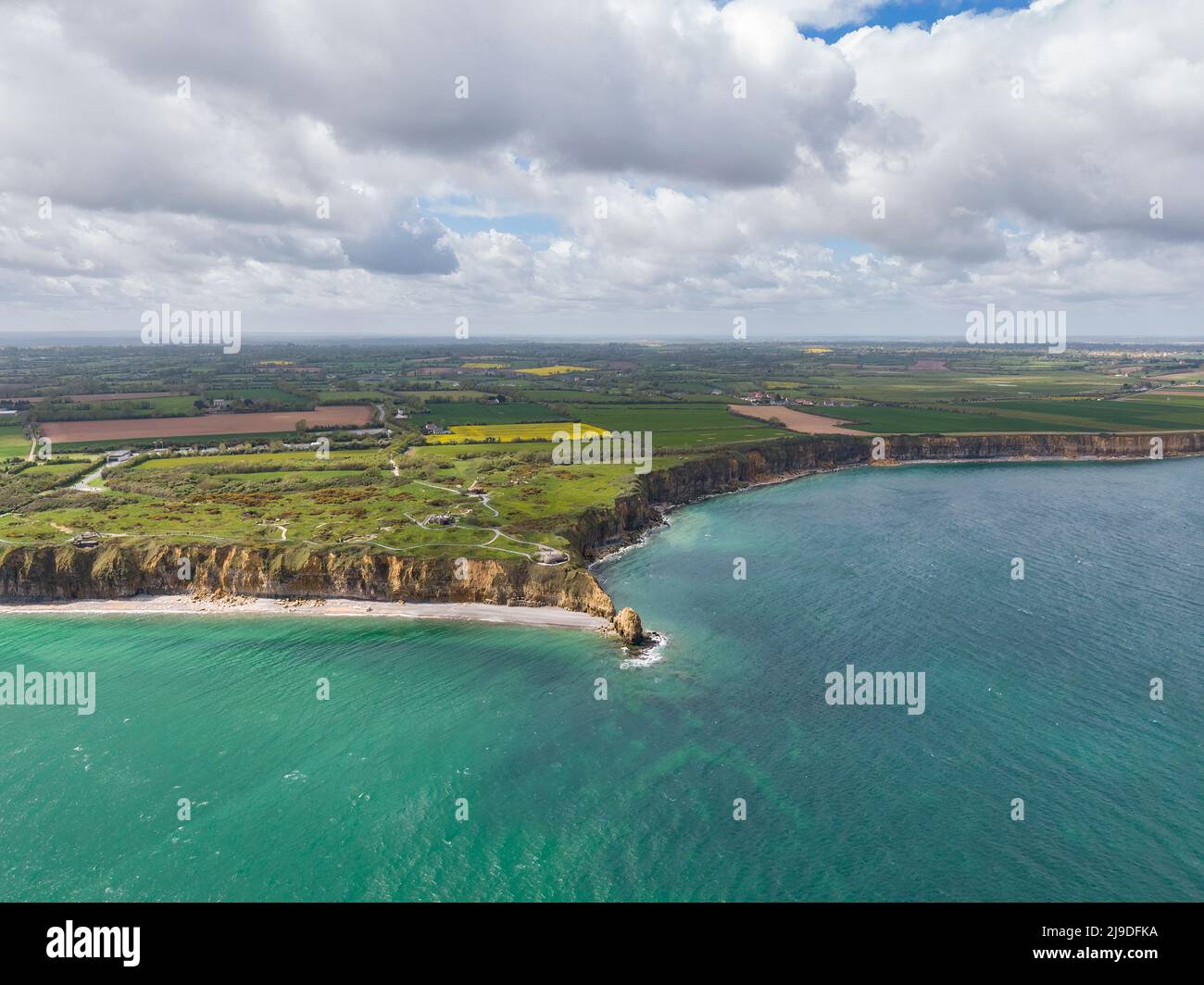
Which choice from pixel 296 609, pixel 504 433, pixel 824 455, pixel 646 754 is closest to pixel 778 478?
pixel 824 455

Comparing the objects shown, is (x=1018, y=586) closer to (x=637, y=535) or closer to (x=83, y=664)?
(x=637, y=535)

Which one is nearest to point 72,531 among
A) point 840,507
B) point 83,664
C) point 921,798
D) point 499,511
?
point 83,664
